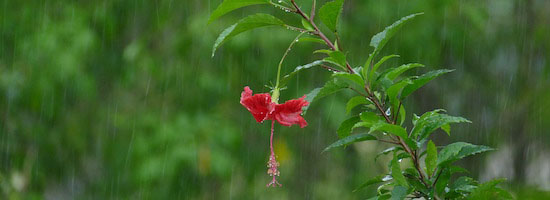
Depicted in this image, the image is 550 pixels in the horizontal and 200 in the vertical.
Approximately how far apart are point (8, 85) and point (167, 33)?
0.68 meters

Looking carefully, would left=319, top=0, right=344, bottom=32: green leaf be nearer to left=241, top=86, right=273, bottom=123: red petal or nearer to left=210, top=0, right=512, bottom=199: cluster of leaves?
left=210, top=0, right=512, bottom=199: cluster of leaves

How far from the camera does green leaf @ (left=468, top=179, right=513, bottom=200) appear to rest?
719mm

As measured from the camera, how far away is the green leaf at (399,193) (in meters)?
0.77

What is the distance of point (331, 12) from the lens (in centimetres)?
81

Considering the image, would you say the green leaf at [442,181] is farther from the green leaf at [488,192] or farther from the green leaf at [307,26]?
the green leaf at [307,26]

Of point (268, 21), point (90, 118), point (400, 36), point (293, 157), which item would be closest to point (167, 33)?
point (90, 118)

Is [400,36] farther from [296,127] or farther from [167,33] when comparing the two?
[167,33]

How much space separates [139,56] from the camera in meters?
2.67

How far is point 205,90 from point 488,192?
2.02 meters

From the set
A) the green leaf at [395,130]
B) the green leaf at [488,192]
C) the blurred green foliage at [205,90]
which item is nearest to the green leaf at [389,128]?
the green leaf at [395,130]

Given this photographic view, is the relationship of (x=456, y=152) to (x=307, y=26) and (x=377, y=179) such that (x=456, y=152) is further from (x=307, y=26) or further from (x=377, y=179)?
(x=307, y=26)

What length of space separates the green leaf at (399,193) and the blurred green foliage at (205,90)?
1.73 meters

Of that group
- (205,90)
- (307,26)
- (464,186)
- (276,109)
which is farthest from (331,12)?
(205,90)

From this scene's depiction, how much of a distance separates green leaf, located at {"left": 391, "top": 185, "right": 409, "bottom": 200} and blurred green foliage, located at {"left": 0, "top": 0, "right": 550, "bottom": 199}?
1732 millimetres
